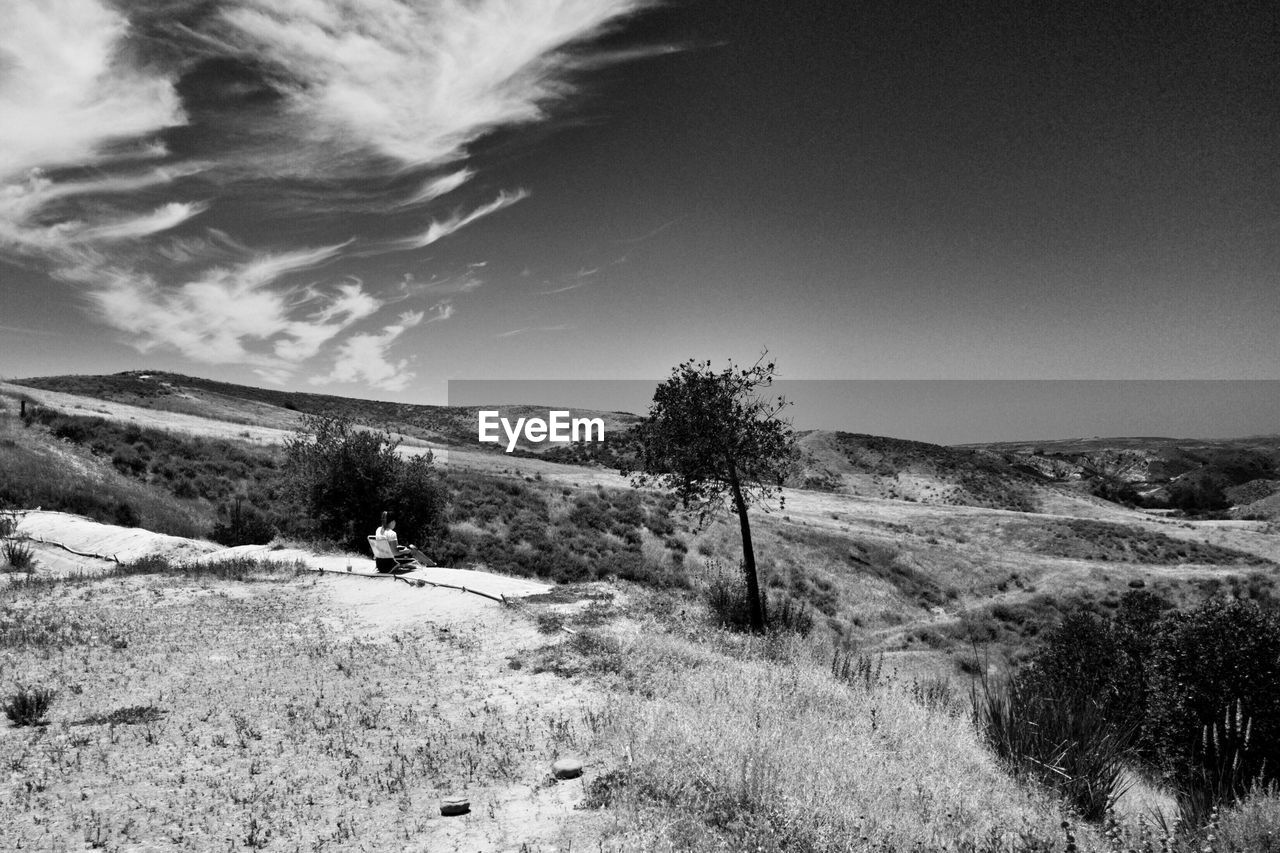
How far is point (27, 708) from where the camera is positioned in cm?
783

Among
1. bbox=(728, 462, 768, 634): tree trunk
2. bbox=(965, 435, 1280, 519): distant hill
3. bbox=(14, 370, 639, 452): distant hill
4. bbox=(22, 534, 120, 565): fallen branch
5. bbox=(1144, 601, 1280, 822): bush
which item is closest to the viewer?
bbox=(1144, 601, 1280, 822): bush

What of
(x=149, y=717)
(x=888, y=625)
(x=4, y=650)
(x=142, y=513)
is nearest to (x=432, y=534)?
(x=142, y=513)

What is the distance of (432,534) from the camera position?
25.5 m

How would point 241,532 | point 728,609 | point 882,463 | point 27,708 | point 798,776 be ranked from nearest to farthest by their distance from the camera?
point 798,776, point 27,708, point 728,609, point 241,532, point 882,463

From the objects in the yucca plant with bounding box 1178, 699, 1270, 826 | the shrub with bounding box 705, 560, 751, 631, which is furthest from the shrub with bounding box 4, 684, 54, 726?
the yucca plant with bounding box 1178, 699, 1270, 826

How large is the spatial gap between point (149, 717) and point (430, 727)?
11.3 feet

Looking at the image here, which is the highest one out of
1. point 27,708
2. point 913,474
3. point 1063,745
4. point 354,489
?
point 354,489

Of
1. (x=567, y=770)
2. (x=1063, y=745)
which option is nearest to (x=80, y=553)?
(x=567, y=770)

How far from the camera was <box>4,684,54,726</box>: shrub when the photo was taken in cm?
775

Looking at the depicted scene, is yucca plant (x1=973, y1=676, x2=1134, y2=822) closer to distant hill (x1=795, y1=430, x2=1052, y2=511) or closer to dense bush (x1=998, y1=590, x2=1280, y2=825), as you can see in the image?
dense bush (x1=998, y1=590, x2=1280, y2=825)

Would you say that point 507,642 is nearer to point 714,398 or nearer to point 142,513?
point 714,398

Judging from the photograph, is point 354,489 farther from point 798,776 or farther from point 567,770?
point 798,776

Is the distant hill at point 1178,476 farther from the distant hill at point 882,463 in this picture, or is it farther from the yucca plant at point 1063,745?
the yucca plant at point 1063,745

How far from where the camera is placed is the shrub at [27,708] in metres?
7.75
